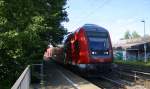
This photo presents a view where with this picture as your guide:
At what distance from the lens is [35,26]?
55.5 ft

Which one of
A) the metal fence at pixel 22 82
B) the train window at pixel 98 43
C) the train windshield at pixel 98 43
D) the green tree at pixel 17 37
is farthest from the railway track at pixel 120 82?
the metal fence at pixel 22 82

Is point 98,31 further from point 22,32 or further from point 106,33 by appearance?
point 22,32

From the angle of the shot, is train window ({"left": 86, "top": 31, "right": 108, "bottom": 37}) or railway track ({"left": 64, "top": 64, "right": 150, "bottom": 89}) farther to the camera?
train window ({"left": 86, "top": 31, "right": 108, "bottom": 37})

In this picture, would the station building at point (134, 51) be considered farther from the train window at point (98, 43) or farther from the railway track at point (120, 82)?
Result: the train window at point (98, 43)

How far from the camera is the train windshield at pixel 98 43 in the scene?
20.7 meters

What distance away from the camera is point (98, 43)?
21047mm

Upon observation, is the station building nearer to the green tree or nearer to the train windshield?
the train windshield

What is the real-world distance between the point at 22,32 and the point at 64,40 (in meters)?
15.8

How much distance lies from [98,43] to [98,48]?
0.42 m

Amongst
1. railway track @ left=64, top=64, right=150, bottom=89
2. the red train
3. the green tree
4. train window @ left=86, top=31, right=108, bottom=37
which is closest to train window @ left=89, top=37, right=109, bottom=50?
the red train

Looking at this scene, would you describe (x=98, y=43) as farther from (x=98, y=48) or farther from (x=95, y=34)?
(x=95, y=34)

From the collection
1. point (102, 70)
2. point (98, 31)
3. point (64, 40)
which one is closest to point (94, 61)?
point (102, 70)

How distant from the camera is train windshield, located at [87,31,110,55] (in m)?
20.7

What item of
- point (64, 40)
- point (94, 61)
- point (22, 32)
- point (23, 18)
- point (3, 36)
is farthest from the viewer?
point (64, 40)
